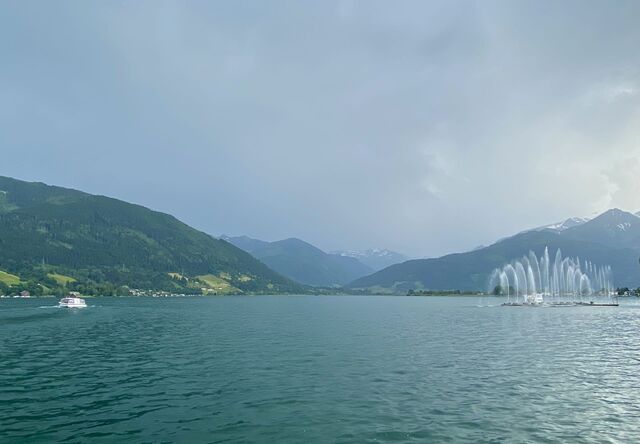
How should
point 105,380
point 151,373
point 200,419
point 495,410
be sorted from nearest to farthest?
point 200,419
point 495,410
point 105,380
point 151,373

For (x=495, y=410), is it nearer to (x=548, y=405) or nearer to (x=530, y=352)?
→ (x=548, y=405)

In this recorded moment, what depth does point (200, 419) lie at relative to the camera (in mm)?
38438

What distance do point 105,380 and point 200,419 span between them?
22.8 meters

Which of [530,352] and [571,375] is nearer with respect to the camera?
[571,375]

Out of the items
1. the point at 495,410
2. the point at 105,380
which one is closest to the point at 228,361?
the point at 105,380

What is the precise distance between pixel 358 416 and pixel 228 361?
34.2 meters

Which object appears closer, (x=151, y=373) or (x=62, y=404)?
(x=62, y=404)

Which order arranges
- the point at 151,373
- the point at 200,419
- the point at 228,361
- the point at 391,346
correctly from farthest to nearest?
the point at 391,346 → the point at 228,361 → the point at 151,373 → the point at 200,419

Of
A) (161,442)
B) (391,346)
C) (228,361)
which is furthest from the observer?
(391,346)

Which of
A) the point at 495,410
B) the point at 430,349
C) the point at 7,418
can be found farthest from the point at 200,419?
the point at 430,349

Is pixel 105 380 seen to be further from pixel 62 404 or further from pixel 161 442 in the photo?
pixel 161 442

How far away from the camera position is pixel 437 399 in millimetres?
44844

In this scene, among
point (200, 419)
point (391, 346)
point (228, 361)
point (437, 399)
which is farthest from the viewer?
point (391, 346)

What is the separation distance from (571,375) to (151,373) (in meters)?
53.0
